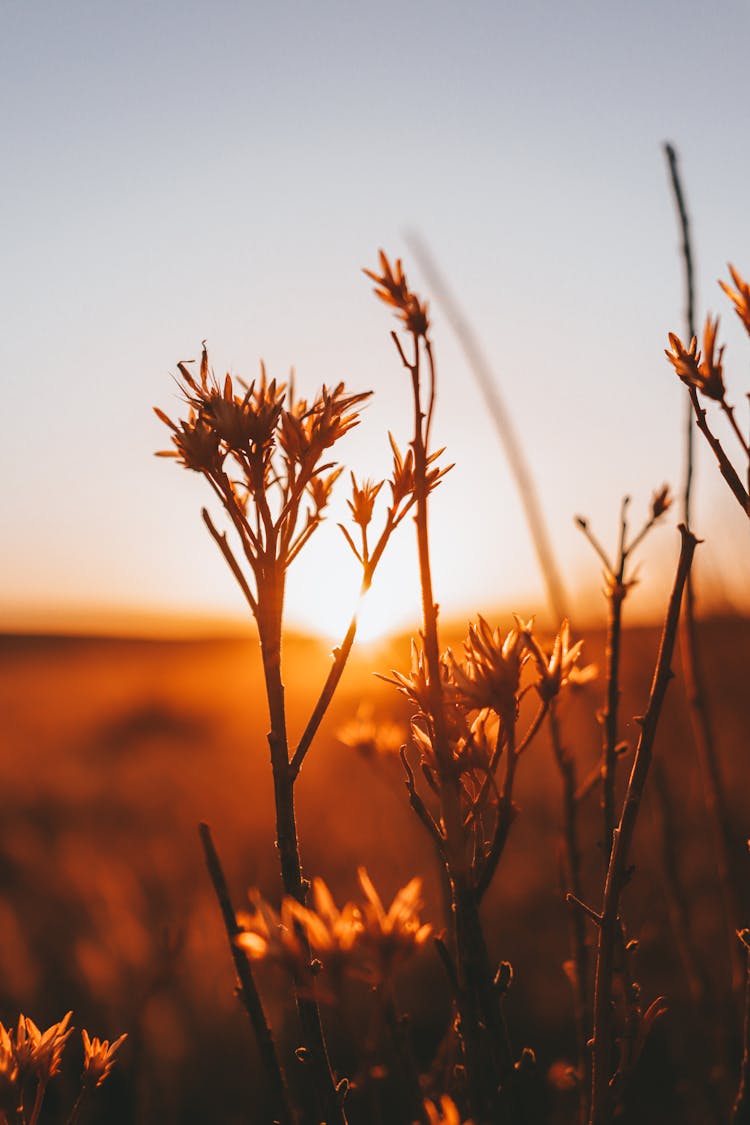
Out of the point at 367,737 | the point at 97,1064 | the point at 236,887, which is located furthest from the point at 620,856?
the point at 236,887

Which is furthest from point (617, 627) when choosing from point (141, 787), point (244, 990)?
point (141, 787)

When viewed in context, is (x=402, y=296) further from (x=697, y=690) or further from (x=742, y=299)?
(x=697, y=690)

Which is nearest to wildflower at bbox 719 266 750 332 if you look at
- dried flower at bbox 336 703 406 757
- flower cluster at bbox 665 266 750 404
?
flower cluster at bbox 665 266 750 404

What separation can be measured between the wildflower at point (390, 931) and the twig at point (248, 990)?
0.42 ft

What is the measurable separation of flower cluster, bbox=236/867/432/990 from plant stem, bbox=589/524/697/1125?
5.2 inches

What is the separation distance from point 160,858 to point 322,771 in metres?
1.95

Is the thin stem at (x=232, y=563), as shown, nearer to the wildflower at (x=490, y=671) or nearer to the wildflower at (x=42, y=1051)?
the wildflower at (x=490, y=671)

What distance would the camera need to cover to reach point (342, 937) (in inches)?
18.1

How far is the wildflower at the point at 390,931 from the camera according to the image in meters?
0.46

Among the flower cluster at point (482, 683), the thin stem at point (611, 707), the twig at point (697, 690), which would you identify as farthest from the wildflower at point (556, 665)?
the twig at point (697, 690)

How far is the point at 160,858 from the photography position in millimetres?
3334

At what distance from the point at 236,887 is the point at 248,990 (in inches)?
89.4

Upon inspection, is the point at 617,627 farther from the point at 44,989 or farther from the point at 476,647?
the point at 44,989

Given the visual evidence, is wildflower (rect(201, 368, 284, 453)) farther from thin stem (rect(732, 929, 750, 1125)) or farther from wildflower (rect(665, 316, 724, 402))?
thin stem (rect(732, 929, 750, 1125))
